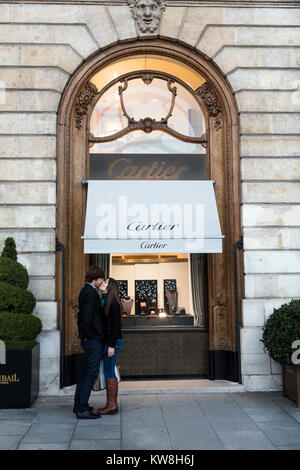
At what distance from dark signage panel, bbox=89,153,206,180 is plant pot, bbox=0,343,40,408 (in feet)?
12.5

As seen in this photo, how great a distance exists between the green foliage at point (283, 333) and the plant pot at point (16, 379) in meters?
4.00

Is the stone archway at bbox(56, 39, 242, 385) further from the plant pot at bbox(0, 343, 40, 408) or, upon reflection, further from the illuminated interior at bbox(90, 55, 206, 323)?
the plant pot at bbox(0, 343, 40, 408)

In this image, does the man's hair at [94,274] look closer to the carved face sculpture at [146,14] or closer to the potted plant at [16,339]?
the potted plant at [16,339]

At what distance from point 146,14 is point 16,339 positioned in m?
6.74

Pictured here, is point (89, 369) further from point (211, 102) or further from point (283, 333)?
point (211, 102)

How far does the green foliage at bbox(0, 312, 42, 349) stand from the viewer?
6.89 meters

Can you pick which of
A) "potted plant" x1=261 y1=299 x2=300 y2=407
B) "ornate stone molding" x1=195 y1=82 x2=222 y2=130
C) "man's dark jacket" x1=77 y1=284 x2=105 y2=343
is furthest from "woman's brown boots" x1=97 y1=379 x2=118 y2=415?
"ornate stone molding" x1=195 y1=82 x2=222 y2=130

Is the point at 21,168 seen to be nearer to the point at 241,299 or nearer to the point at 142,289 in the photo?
the point at 142,289

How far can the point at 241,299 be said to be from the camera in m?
8.34

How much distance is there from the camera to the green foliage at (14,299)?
6.98 meters

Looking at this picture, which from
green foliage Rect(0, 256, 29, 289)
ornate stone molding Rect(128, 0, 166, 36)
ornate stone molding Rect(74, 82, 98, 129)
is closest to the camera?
green foliage Rect(0, 256, 29, 289)

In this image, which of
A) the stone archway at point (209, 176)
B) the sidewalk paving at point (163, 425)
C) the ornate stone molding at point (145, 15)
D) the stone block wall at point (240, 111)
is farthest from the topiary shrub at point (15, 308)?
the ornate stone molding at point (145, 15)

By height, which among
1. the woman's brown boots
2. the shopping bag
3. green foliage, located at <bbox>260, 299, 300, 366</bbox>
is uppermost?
green foliage, located at <bbox>260, 299, 300, 366</bbox>
